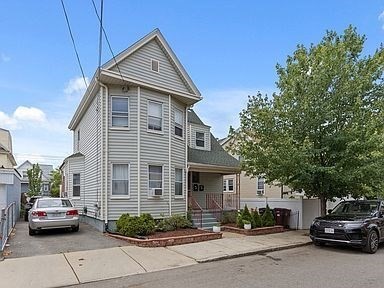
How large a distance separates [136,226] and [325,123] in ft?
27.3

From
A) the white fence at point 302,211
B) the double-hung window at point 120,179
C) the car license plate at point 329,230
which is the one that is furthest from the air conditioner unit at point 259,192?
the car license plate at point 329,230

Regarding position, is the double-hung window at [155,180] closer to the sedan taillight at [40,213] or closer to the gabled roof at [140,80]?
the gabled roof at [140,80]

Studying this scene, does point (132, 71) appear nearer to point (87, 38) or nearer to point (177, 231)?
point (87, 38)

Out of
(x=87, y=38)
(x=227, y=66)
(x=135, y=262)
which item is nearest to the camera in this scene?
(x=135, y=262)

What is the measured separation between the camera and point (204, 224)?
16250 mm

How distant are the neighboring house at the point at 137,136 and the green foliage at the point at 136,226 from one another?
1.29 metres

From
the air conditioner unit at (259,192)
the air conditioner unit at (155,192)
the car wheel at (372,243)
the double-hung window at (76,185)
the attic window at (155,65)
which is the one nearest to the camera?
the car wheel at (372,243)


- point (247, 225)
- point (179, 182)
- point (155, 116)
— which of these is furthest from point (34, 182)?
point (247, 225)

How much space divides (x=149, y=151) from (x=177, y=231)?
3635mm

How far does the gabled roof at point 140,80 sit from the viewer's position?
14414mm

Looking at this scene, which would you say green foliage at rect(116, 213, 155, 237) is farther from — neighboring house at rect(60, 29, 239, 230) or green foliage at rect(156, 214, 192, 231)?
neighboring house at rect(60, 29, 239, 230)

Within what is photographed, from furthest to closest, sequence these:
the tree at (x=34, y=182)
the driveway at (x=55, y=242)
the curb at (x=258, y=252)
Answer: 1. the tree at (x=34, y=182)
2. the driveway at (x=55, y=242)
3. the curb at (x=258, y=252)

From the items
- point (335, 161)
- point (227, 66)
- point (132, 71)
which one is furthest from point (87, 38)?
point (335, 161)

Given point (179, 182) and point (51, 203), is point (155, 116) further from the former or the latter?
point (51, 203)
